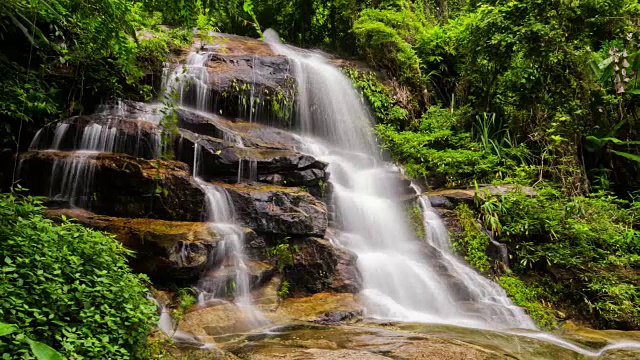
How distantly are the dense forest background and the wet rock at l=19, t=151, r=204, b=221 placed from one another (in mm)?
951

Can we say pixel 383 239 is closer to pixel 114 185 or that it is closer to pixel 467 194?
pixel 467 194

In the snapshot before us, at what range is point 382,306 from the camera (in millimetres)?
6250

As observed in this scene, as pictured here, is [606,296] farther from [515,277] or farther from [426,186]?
[426,186]

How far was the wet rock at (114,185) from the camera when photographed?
6160 mm

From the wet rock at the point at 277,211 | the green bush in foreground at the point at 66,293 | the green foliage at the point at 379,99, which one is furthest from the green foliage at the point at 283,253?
the green foliage at the point at 379,99

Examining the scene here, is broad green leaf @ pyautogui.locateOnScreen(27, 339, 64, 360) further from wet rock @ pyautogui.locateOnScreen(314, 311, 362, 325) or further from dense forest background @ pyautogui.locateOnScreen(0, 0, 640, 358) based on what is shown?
wet rock @ pyautogui.locateOnScreen(314, 311, 362, 325)

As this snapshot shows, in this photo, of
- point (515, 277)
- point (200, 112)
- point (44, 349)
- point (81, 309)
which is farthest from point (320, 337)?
point (200, 112)

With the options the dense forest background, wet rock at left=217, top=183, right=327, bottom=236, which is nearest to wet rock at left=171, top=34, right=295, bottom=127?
the dense forest background

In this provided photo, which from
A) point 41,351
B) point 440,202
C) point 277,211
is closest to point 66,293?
point 41,351

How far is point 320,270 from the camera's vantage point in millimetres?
6539

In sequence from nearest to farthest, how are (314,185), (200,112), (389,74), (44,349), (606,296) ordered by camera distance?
(44,349)
(606,296)
(314,185)
(200,112)
(389,74)

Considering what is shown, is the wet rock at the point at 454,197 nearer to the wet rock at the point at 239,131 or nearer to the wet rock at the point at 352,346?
the wet rock at the point at 239,131

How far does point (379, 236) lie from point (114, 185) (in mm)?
4877

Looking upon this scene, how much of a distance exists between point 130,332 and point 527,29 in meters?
10.2
